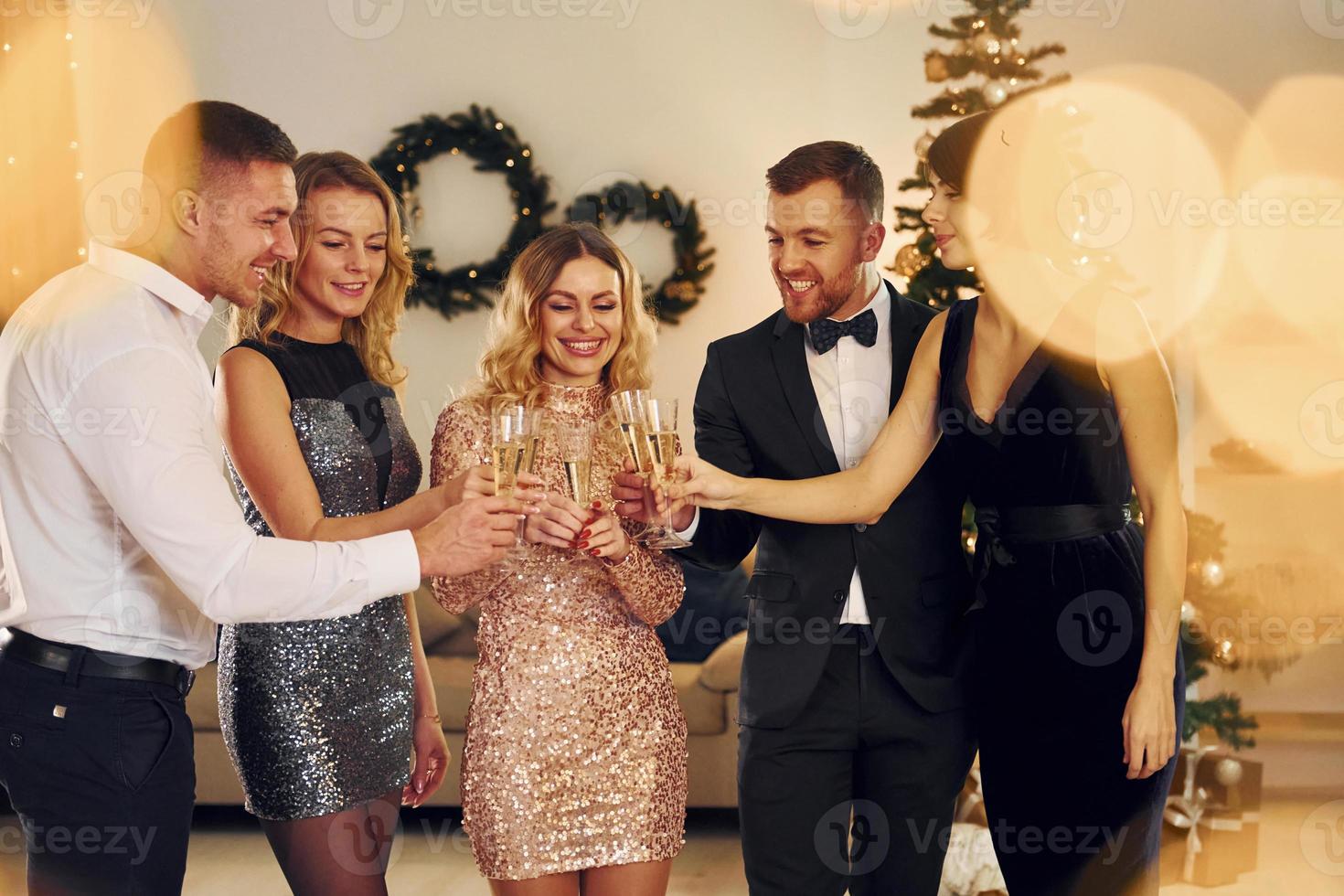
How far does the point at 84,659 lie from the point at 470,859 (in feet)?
9.06

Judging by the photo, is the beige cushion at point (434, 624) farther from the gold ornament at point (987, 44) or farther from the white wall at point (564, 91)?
the gold ornament at point (987, 44)

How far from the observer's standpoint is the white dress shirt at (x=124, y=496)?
1595 millimetres

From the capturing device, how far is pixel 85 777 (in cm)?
161

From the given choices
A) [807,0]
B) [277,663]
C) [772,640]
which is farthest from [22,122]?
[772,640]

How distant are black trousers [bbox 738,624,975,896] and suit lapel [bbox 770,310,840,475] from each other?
33 cm

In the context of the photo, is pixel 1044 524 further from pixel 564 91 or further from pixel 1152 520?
pixel 564 91

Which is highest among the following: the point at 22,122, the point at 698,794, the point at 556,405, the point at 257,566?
the point at 22,122

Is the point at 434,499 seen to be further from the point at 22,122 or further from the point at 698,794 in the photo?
the point at 22,122

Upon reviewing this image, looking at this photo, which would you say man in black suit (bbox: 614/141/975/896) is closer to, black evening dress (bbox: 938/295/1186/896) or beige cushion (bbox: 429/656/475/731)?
black evening dress (bbox: 938/295/1186/896)

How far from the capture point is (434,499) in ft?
6.69

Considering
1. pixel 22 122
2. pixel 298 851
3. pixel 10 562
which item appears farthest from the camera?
pixel 22 122

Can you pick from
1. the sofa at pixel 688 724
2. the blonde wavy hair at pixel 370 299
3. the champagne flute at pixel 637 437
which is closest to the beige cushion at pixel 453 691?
the sofa at pixel 688 724

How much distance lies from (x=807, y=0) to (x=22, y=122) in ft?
12.6

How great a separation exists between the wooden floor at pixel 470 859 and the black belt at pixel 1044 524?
86.4 inches
